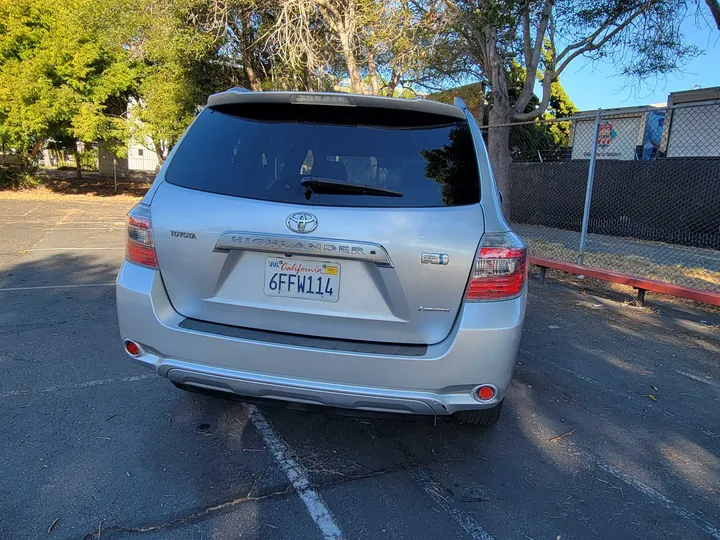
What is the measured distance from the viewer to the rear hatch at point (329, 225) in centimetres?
228

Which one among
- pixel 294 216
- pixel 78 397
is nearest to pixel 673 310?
pixel 294 216

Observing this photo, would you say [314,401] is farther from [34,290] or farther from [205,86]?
[205,86]

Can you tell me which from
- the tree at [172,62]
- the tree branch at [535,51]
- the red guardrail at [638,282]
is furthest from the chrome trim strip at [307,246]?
the tree at [172,62]

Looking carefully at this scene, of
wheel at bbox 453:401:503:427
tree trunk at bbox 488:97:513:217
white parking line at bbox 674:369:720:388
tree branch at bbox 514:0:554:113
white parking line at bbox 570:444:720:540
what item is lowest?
→ white parking line at bbox 570:444:720:540

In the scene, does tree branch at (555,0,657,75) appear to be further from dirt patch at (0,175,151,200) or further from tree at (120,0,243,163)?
dirt patch at (0,175,151,200)

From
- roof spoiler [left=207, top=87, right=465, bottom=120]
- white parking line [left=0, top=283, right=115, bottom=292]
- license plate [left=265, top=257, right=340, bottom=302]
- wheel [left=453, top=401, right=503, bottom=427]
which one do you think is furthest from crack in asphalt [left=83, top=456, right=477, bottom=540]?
white parking line [left=0, top=283, right=115, bottom=292]

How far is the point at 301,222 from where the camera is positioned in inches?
90.5

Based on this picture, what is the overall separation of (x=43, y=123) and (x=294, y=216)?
19.2 m

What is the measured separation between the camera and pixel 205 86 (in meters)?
17.9

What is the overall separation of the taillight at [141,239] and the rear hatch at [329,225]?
0.21 feet

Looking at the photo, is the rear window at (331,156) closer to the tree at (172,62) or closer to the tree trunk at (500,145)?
the tree trunk at (500,145)

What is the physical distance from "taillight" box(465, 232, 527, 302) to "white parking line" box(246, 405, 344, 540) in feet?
4.05

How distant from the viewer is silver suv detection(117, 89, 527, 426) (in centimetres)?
228

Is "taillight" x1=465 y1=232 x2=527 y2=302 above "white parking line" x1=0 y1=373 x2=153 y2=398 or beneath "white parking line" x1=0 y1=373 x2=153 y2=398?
above
